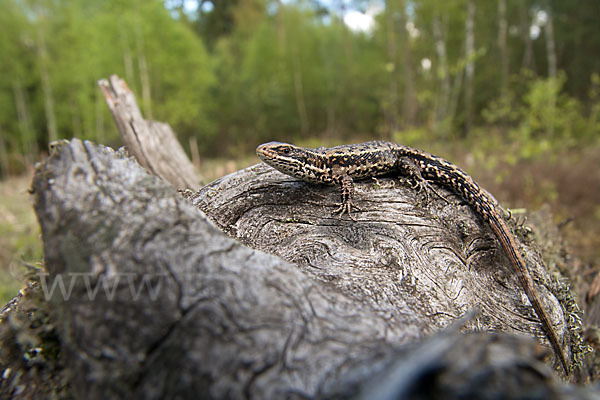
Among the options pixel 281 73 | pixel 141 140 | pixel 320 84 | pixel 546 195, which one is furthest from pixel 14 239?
pixel 320 84

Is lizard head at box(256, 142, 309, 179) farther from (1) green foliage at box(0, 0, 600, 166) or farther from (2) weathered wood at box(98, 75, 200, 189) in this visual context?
(1) green foliage at box(0, 0, 600, 166)

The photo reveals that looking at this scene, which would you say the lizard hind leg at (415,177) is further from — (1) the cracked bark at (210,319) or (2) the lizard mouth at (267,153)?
(2) the lizard mouth at (267,153)

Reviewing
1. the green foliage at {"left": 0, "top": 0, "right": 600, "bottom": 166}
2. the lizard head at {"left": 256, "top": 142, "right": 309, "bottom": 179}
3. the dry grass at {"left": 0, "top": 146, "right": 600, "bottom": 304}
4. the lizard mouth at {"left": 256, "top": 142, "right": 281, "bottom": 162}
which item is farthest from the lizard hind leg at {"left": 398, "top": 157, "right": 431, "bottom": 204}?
the green foliage at {"left": 0, "top": 0, "right": 600, "bottom": 166}

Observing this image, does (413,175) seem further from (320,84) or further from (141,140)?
(320,84)

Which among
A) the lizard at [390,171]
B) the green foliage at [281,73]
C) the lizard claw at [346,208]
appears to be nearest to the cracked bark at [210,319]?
the lizard claw at [346,208]

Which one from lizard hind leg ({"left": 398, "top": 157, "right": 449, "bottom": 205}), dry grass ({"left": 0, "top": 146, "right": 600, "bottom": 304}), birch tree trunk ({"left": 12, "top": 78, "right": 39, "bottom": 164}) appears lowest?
dry grass ({"left": 0, "top": 146, "right": 600, "bottom": 304})

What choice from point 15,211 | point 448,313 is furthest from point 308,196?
point 15,211
